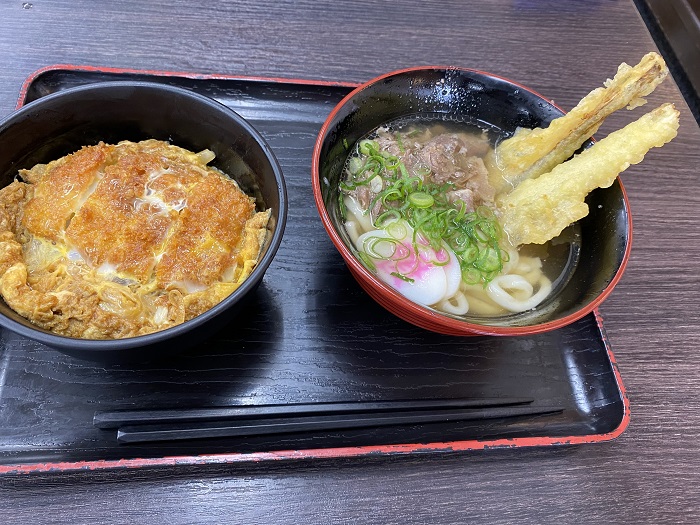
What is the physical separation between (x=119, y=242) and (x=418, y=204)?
97 cm

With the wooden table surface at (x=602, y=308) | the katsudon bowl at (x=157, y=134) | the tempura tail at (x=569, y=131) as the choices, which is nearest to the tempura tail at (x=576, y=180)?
the tempura tail at (x=569, y=131)

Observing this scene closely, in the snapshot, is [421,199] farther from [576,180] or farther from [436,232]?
[576,180]

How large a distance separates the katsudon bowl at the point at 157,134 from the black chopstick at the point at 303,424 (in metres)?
0.20

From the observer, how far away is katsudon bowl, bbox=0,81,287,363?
A: 1.38 meters

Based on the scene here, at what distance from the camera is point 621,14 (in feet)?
9.27

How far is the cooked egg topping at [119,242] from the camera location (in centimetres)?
132

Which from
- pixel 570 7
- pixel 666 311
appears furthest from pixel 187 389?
pixel 570 7

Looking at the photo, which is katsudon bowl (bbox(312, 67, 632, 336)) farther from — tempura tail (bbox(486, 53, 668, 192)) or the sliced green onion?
tempura tail (bbox(486, 53, 668, 192))

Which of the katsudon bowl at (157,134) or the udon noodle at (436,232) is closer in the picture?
the katsudon bowl at (157,134)

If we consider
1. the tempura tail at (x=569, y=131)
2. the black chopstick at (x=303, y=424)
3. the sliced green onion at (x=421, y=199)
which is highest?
the tempura tail at (x=569, y=131)

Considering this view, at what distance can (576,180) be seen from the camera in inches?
65.5

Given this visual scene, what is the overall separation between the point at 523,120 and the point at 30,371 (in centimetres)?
194

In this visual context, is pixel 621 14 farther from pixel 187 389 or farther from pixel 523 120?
pixel 187 389

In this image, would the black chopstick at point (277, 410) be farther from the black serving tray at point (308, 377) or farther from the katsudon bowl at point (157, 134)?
the katsudon bowl at point (157, 134)
